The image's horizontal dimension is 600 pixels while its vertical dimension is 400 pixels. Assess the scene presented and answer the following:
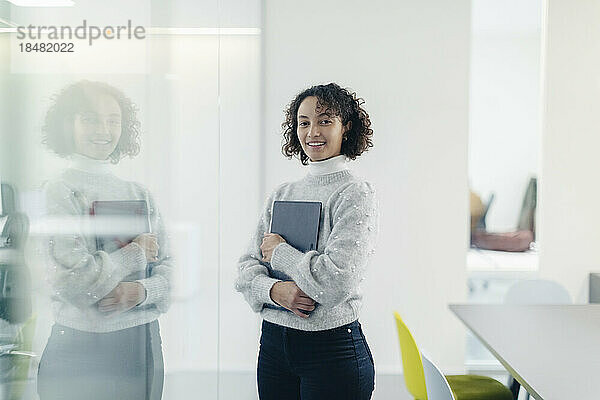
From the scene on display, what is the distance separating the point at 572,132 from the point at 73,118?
296 cm

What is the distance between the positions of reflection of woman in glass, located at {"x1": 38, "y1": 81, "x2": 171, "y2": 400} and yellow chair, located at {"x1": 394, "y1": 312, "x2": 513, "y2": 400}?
802 millimetres

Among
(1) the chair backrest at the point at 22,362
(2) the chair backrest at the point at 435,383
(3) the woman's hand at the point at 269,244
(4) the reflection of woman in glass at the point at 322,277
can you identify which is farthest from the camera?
(3) the woman's hand at the point at 269,244

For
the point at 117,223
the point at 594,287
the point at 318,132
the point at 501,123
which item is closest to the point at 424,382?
the point at 318,132

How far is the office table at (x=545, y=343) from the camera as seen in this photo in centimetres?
172

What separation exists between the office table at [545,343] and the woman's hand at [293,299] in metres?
0.57

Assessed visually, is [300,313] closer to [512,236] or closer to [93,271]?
[93,271]

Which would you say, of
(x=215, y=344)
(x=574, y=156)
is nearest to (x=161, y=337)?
(x=215, y=344)

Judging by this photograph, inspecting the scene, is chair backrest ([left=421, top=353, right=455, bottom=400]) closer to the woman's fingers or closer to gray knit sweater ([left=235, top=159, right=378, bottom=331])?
gray knit sweater ([left=235, top=159, right=378, bottom=331])

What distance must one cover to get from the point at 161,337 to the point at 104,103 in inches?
22.9

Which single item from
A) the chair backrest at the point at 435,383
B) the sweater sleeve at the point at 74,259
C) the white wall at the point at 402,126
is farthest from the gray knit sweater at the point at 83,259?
the white wall at the point at 402,126

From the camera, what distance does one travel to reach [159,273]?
1.70 meters

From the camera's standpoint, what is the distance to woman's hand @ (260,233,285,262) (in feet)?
6.57

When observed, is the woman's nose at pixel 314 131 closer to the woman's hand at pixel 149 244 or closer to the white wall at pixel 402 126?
the woman's hand at pixel 149 244

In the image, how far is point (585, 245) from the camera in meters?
3.76
